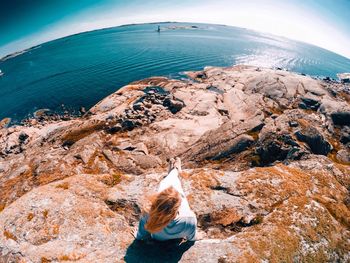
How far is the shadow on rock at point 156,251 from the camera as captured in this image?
314 inches

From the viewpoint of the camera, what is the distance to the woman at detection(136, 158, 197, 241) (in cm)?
627

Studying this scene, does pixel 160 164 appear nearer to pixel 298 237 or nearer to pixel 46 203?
pixel 46 203

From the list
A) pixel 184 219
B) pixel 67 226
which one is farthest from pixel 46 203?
pixel 184 219

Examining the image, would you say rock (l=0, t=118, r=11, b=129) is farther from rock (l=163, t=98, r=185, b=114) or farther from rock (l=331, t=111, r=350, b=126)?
rock (l=331, t=111, r=350, b=126)

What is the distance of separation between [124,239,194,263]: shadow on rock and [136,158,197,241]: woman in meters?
0.44

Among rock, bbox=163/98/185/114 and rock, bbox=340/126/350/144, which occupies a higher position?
rock, bbox=340/126/350/144

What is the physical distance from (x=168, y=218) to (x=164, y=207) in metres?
0.39

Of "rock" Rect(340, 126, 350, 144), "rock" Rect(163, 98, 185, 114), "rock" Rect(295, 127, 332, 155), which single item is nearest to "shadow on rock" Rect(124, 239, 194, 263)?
"rock" Rect(295, 127, 332, 155)

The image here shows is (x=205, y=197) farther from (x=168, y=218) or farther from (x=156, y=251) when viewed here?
(x=168, y=218)

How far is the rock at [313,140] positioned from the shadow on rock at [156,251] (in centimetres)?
2005

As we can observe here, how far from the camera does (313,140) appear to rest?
23.5 metres

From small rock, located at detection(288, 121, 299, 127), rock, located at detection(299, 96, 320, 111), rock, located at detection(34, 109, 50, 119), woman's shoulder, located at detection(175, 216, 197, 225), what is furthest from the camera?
rock, located at detection(34, 109, 50, 119)

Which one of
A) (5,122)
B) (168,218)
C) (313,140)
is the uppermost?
(168,218)

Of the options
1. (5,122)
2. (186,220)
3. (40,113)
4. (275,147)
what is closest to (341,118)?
(275,147)
